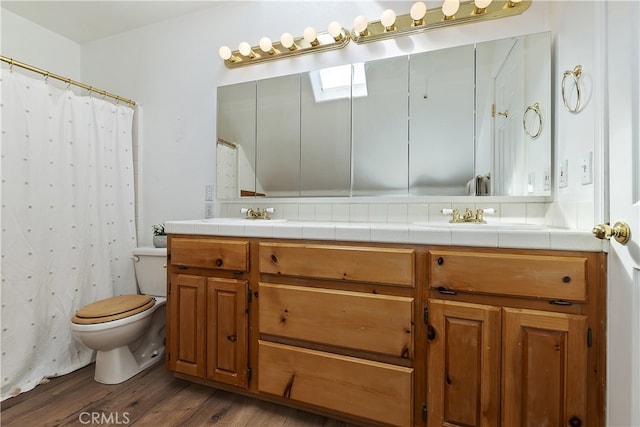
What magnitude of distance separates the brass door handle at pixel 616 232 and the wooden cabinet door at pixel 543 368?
0.94 feet

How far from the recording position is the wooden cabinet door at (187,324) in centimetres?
149

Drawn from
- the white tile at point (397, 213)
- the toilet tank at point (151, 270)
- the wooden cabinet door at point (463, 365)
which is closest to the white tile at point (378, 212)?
the white tile at point (397, 213)

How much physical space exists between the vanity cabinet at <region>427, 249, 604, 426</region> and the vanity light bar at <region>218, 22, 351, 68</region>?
1.40 meters

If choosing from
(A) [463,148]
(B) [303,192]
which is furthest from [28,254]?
(A) [463,148]

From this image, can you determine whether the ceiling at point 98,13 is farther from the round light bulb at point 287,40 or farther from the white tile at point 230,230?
the white tile at point 230,230

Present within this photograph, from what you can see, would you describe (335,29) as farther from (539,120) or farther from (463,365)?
(463,365)

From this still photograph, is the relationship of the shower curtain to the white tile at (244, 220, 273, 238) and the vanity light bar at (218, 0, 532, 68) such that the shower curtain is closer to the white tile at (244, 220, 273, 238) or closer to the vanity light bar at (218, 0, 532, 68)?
the vanity light bar at (218, 0, 532, 68)

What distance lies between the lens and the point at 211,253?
→ 1.47 m

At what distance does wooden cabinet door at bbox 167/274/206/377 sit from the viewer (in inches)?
58.6

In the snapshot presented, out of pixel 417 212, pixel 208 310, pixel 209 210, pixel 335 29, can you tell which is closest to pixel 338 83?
pixel 335 29

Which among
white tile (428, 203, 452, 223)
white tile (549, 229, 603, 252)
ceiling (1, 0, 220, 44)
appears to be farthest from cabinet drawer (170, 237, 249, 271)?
ceiling (1, 0, 220, 44)

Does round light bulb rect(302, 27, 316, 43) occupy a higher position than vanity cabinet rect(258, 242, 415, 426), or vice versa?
round light bulb rect(302, 27, 316, 43)

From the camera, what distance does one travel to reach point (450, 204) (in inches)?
63.6

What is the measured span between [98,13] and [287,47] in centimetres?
147
